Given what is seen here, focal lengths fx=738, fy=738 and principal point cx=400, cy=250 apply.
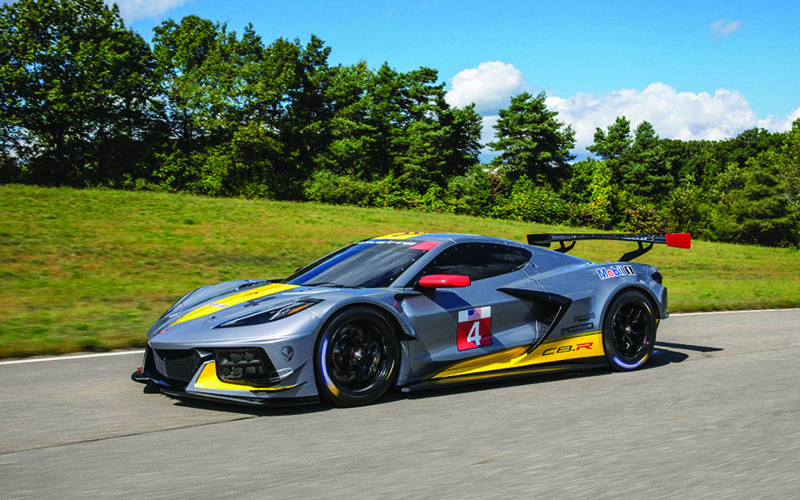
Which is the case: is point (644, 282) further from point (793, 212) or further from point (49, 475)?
point (793, 212)

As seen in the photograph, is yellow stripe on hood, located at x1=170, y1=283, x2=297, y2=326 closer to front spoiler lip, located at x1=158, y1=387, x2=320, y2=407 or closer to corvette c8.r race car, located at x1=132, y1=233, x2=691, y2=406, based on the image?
corvette c8.r race car, located at x1=132, y1=233, x2=691, y2=406

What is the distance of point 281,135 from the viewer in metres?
55.8

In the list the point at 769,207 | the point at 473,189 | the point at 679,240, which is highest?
the point at 473,189

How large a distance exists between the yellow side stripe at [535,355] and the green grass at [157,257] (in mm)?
4007

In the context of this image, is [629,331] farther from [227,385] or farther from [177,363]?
[177,363]

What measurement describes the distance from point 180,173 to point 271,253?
34.2 meters

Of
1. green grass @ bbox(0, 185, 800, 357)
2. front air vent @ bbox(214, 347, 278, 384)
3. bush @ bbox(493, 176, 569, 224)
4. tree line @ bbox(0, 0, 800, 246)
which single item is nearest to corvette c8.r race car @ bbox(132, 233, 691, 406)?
front air vent @ bbox(214, 347, 278, 384)

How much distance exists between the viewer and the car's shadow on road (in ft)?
16.5

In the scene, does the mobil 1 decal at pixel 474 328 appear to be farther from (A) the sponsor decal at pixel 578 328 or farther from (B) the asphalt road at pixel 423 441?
(A) the sponsor decal at pixel 578 328

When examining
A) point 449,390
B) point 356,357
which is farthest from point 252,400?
point 449,390

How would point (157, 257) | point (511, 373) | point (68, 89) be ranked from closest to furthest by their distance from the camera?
point (511, 373) < point (157, 257) < point (68, 89)

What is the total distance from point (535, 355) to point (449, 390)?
2.80 ft

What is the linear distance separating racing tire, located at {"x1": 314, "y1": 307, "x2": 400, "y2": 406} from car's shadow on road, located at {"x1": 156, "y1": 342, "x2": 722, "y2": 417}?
0.47 ft

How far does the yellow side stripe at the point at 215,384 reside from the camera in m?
4.79
